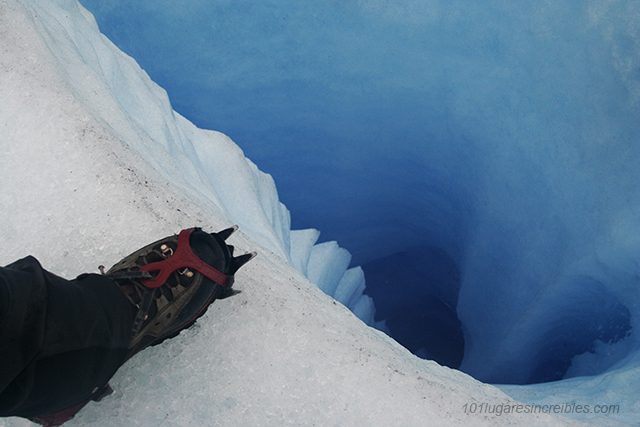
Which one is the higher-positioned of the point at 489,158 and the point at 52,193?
the point at 52,193

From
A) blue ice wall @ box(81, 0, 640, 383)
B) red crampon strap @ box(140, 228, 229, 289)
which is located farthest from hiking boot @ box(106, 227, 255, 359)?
blue ice wall @ box(81, 0, 640, 383)

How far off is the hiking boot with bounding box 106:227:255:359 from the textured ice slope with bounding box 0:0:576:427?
3.2 inches

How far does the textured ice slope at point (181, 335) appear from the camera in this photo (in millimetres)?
646

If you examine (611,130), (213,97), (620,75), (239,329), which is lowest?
(213,97)

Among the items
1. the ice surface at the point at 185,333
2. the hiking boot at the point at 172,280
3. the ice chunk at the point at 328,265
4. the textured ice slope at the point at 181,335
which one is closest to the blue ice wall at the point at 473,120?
the ice chunk at the point at 328,265

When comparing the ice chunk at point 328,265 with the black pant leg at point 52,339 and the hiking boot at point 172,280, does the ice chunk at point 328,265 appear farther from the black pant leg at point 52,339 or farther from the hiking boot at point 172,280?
the black pant leg at point 52,339

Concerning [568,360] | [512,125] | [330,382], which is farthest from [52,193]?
[568,360]

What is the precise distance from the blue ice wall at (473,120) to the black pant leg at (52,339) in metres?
1.56

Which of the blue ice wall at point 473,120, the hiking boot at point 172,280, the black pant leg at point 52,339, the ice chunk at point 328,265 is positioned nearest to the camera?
the black pant leg at point 52,339

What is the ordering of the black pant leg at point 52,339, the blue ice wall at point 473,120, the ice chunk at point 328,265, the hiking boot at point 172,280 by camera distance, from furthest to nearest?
the ice chunk at point 328,265 → the blue ice wall at point 473,120 → the hiking boot at point 172,280 → the black pant leg at point 52,339

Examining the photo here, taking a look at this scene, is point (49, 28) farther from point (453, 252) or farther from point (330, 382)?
point (453, 252)

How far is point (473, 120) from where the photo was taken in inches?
72.6

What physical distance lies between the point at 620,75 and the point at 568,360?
4.48 ft

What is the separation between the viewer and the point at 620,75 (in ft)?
4.61
